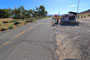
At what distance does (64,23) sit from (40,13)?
65151 mm

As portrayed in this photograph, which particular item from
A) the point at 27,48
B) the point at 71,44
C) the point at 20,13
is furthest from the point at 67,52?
the point at 20,13

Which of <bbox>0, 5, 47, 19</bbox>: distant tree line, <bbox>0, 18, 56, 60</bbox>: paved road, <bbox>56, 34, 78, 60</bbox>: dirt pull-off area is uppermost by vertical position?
<bbox>0, 5, 47, 19</bbox>: distant tree line

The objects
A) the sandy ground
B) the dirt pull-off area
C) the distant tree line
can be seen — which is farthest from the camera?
the distant tree line

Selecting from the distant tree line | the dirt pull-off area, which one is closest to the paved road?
the dirt pull-off area

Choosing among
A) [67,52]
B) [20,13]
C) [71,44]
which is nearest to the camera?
[67,52]

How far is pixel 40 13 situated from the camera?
258 ft

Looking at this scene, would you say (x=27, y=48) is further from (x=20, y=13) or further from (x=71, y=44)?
(x=20, y=13)

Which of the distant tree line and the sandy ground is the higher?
the distant tree line

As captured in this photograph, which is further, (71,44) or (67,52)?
(71,44)

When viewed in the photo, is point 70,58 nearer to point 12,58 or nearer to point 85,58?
point 85,58

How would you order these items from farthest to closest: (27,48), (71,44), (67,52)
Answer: (71,44)
(27,48)
(67,52)

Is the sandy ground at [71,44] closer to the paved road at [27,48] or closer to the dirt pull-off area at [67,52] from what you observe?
the dirt pull-off area at [67,52]

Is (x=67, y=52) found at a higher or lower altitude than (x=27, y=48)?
lower

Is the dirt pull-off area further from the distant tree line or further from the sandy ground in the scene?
the distant tree line
